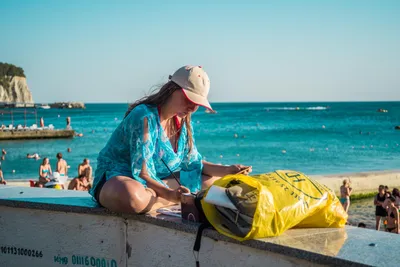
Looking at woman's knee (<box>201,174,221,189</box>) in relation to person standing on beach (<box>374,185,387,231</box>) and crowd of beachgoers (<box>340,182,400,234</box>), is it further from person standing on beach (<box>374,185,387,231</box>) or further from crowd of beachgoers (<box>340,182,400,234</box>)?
person standing on beach (<box>374,185,387,231</box>)

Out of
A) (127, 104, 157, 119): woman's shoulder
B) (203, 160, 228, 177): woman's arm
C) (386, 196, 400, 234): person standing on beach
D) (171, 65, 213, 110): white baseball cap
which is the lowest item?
(386, 196, 400, 234): person standing on beach

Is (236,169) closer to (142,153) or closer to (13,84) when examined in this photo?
(142,153)

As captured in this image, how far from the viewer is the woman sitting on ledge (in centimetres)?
319

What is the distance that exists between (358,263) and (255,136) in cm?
5480

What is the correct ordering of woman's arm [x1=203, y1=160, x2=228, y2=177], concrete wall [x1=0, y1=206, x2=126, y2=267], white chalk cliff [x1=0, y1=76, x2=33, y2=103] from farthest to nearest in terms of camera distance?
1. white chalk cliff [x1=0, y1=76, x2=33, y2=103]
2. woman's arm [x1=203, y1=160, x2=228, y2=177]
3. concrete wall [x1=0, y1=206, x2=126, y2=267]

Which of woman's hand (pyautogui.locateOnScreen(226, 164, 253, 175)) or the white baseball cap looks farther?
woman's hand (pyautogui.locateOnScreen(226, 164, 253, 175))

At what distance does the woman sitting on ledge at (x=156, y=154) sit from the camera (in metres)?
3.19

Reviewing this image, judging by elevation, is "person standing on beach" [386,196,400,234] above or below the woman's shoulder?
below

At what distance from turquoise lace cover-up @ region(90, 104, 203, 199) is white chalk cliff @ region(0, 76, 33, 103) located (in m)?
130

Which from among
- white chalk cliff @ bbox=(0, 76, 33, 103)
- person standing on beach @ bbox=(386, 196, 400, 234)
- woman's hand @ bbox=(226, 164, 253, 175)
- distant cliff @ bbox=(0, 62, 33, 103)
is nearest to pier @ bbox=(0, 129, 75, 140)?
person standing on beach @ bbox=(386, 196, 400, 234)

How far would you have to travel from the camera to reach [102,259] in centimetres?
344

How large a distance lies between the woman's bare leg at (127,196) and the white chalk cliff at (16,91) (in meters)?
131

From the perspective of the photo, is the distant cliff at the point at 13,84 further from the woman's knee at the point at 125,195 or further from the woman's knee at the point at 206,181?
the woman's knee at the point at 125,195

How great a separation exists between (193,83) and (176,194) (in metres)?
0.70
